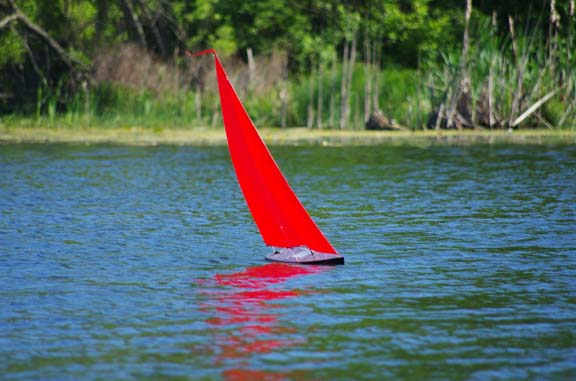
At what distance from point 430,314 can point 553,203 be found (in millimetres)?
8687

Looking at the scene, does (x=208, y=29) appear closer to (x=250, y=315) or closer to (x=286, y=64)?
(x=286, y=64)

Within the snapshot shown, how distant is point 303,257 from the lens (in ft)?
40.8

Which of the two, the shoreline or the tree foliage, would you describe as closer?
the shoreline

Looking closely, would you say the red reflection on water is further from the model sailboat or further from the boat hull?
the model sailboat

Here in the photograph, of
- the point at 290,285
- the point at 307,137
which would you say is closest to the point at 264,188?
the point at 290,285

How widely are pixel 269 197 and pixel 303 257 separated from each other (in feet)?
2.50

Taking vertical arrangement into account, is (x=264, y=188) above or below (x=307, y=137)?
above

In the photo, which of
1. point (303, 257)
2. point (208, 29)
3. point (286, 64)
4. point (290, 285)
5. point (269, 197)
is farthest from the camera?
point (208, 29)

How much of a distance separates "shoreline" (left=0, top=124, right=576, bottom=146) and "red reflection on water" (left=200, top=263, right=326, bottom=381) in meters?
19.1

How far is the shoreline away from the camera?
31406 mm

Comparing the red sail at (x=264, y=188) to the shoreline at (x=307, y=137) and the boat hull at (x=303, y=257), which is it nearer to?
the boat hull at (x=303, y=257)

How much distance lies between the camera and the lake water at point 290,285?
8.26 metres

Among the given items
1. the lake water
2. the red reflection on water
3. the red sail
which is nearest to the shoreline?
the lake water

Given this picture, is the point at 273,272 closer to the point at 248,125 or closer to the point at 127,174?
the point at 248,125
